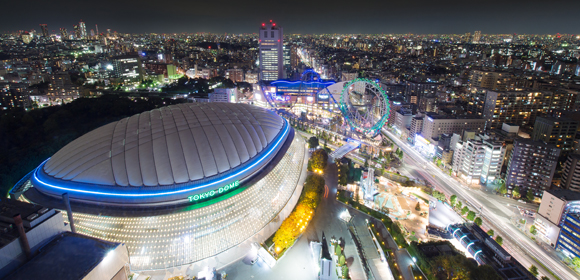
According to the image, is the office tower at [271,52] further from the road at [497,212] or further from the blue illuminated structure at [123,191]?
the blue illuminated structure at [123,191]

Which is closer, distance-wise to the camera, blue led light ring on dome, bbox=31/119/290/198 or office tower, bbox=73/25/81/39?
blue led light ring on dome, bbox=31/119/290/198

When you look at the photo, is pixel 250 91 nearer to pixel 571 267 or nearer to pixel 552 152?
pixel 552 152

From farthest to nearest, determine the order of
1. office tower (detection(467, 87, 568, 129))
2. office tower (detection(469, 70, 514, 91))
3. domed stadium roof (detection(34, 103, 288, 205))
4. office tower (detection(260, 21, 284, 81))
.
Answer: office tower (detection(260, 21, 284, 81)) < office tower (detection(469, 70, 514, 91)) < office tower (detection(467, 87, 568, 129)) < domed stadium roof (detection(34, 103, 288, 205))

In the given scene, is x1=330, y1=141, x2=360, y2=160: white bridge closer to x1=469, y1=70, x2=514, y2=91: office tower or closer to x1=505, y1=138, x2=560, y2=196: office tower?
x1=505, y1=138, x2=560, y2=196: office tower

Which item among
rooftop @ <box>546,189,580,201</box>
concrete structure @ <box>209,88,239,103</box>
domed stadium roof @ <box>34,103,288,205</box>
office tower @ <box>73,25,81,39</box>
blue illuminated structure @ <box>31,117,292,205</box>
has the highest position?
office tower @ <box>73,25,81,39</box>

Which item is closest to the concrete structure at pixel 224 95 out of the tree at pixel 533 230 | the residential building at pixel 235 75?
the residential building at pixel 235 75

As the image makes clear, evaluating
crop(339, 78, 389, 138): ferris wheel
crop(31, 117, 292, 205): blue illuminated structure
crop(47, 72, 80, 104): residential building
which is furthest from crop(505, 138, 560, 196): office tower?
crop(47, 72, 80, 104): residential building

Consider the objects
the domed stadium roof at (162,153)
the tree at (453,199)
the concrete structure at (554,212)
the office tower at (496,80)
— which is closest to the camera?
the domed stadium roof at (162,153)

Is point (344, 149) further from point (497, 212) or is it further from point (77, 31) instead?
point (77, 31)
